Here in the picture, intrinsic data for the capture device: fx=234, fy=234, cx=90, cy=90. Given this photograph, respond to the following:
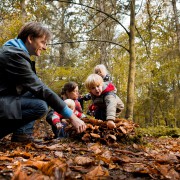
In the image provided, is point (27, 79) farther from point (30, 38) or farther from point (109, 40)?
point (109, 40)

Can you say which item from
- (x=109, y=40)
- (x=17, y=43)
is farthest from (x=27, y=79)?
(x=109, y=40)

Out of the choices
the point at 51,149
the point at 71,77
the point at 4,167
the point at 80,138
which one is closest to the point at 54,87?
the point at 71,77

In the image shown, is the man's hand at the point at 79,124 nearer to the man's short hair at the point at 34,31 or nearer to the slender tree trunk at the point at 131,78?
the man's short hair at the point at 34,31

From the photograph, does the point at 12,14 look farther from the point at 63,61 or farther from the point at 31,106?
the point at 31,106

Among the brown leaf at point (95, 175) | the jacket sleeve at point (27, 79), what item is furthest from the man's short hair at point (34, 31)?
the brown leaf at point (95, 175)

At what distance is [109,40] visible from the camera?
14.0 m

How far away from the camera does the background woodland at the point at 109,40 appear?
7660 millimetres

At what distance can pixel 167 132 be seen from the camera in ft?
25.1

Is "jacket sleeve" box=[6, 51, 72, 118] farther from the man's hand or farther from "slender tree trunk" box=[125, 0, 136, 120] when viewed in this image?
"slender tree trunk" box=[125, 0, 136, 120]

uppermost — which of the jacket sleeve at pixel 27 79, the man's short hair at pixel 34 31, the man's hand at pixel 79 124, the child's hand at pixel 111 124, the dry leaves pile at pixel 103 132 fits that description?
the man's short hair at pixel 34 31

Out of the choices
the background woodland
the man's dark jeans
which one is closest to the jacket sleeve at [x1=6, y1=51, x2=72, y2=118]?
the man's dark jeans

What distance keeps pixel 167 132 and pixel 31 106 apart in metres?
5.99

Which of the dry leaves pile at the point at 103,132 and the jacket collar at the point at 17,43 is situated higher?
the jacket collar at the point at 17,43

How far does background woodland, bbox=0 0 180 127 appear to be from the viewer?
7.66m
